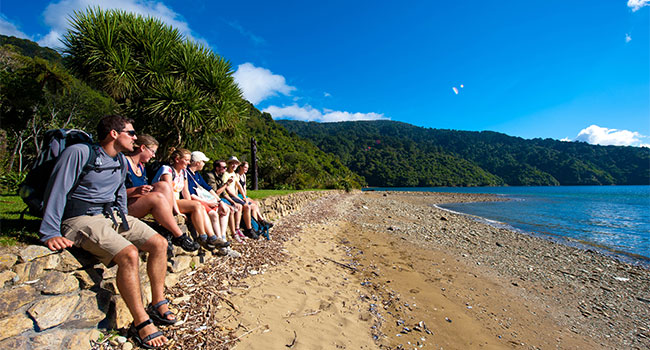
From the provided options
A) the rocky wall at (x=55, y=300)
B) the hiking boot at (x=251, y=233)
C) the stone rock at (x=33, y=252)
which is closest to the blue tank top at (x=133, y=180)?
the rocky wall at (x=55, y=300)

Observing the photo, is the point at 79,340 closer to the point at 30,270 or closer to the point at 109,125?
the point at 30,270

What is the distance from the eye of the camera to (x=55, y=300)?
67.5 inches

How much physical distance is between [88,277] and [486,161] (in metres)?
120

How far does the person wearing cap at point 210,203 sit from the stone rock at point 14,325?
6.11 feet

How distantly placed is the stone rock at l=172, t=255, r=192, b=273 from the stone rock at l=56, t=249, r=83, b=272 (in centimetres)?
91

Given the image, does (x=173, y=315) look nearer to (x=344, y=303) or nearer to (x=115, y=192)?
(x=115, y=192)

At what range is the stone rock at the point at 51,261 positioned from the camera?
5.84 ft

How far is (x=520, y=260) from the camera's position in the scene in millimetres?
6242

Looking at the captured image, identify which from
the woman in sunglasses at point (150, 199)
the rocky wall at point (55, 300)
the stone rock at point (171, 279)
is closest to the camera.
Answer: the rocky wall at point (55, 300)

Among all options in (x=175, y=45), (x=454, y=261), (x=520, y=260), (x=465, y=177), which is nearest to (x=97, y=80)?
(x=175, y=45)

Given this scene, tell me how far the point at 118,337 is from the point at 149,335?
23cm

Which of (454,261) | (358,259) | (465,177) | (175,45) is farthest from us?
(465,177)

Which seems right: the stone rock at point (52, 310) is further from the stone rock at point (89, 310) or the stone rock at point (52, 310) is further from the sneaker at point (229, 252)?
the sneaker at point (229, 252)

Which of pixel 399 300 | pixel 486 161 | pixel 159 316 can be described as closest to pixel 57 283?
pixel 159 316
